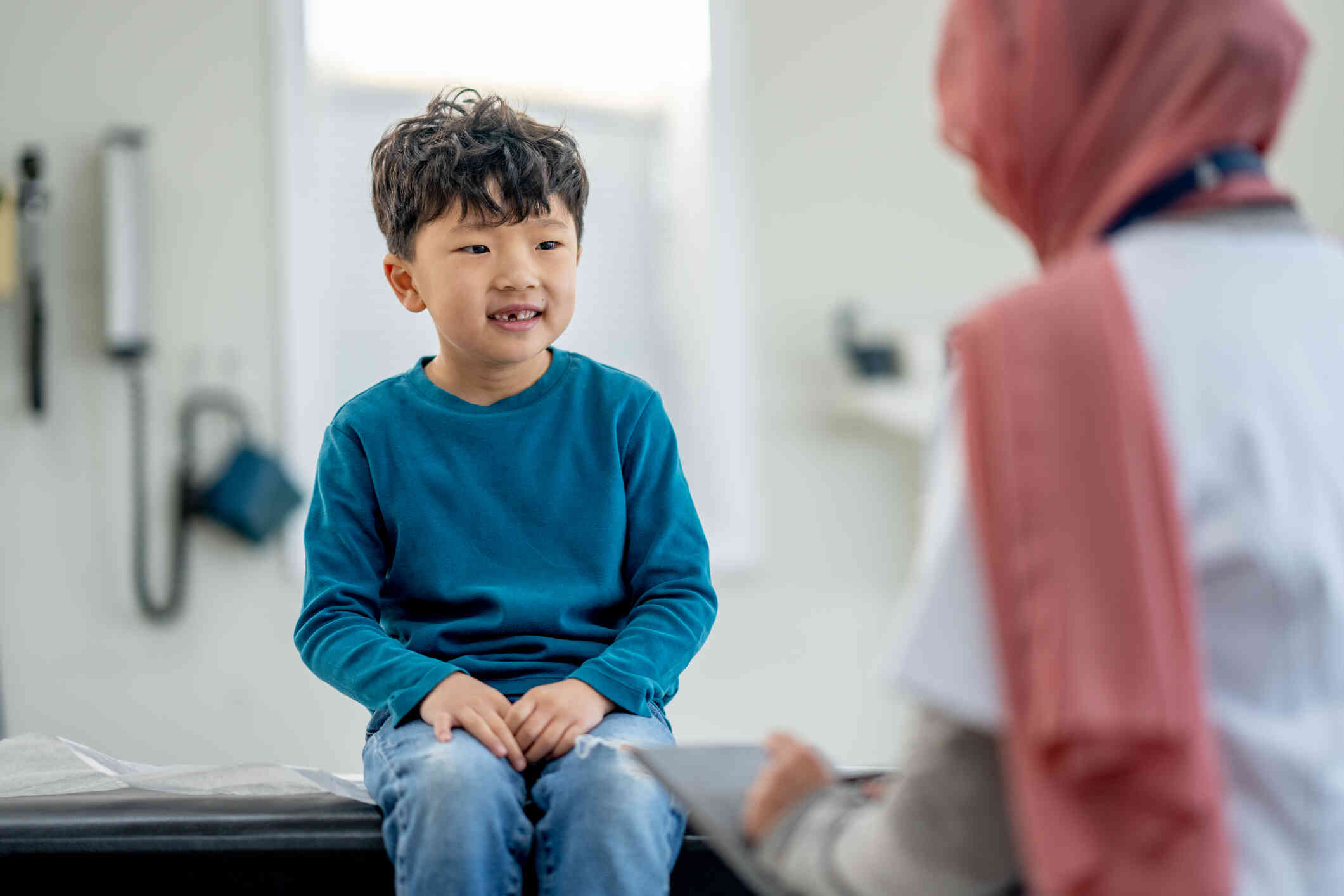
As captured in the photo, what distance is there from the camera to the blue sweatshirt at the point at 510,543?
127 cm

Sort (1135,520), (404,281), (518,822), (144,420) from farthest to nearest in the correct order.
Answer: (144,420) → (404,281) → (518,822) → (1135,520)

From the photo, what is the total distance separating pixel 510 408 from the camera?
1365 mm

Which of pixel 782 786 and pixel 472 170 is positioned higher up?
pixel 472 170

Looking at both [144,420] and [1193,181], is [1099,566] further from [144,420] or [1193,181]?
[144,420]

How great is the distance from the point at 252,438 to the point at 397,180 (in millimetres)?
1690

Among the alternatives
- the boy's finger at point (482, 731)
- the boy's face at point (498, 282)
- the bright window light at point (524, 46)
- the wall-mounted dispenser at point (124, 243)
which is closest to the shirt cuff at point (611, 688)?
the boy's finger at point (482, 731)

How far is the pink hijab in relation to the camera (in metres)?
0.63

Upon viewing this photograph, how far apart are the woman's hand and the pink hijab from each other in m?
0.16

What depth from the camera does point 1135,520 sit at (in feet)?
2.11

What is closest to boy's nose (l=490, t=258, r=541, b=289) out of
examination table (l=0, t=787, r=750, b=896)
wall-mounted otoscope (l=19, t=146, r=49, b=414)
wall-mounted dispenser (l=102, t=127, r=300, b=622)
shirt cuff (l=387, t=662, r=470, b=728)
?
shirt cuff (l=387, t=662, r=470, b=728)

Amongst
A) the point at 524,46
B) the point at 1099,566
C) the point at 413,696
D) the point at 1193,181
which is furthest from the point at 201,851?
the point at 524,46

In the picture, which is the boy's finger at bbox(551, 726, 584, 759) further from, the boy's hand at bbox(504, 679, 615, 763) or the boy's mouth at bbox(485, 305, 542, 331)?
the boy's mouth at bbox(485, 305, 542, 331)

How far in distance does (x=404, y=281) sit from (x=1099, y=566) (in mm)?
943

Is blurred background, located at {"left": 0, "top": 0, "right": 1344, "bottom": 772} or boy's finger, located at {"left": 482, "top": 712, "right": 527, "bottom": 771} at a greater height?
blurred background, located at {"left": 0, "top": 0, "right": 1344, "bottom": 772}
